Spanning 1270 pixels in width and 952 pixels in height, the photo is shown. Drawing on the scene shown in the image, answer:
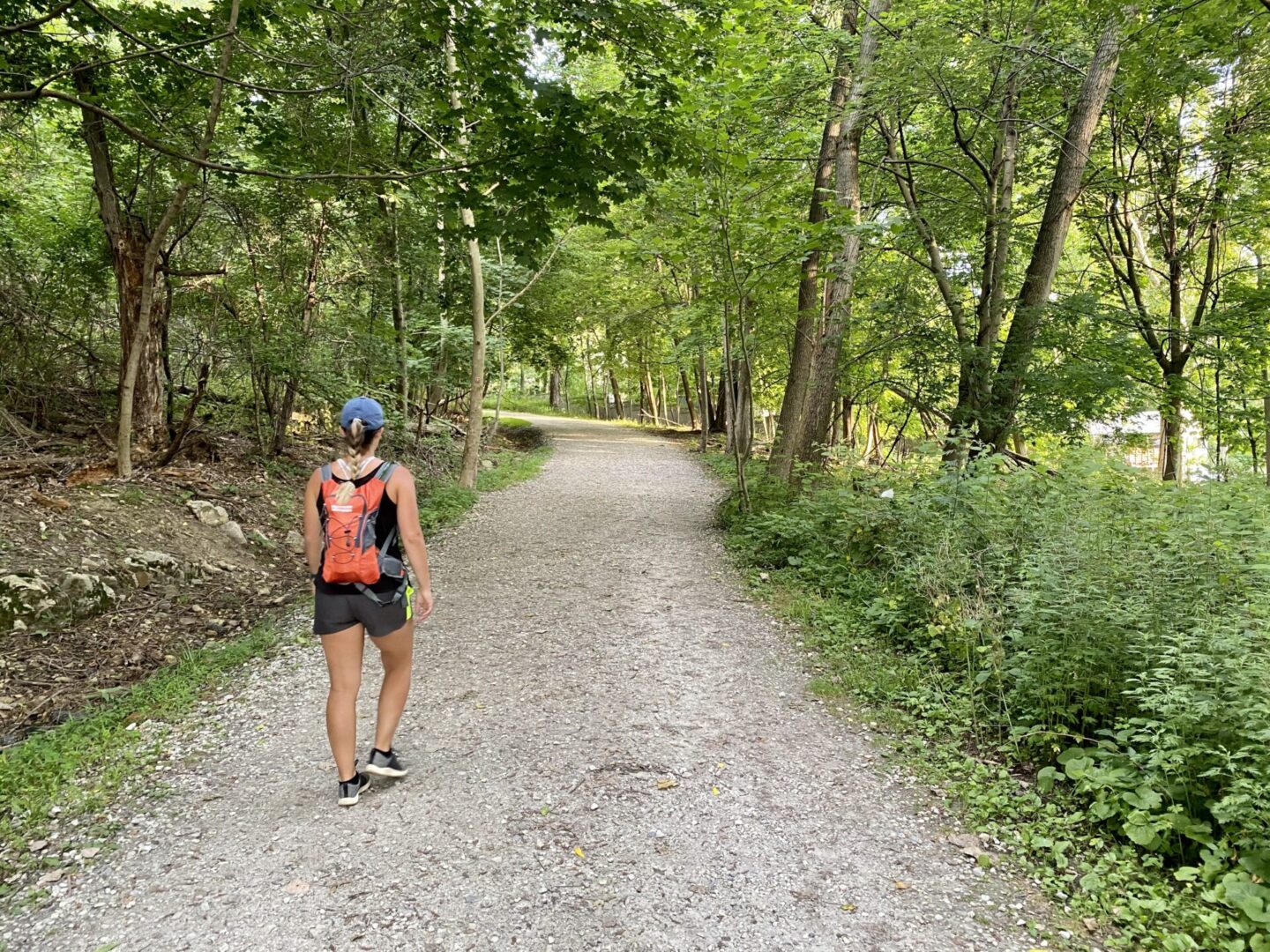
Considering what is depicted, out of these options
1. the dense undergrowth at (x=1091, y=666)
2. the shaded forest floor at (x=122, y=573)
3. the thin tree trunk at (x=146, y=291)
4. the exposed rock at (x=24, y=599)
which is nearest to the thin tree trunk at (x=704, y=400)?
the shaded forest floor at (x=122, y=573)

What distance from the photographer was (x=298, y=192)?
320 inches

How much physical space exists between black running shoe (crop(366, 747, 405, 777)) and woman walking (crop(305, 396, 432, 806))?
0.13 m

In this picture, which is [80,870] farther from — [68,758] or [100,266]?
[100,266]

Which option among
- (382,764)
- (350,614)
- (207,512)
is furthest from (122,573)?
(350,614)

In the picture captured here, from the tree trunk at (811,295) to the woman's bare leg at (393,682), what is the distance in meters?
7.06

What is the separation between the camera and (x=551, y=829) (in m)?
2.95

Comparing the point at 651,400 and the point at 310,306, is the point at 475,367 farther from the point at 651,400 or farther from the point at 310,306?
the point at 651,400

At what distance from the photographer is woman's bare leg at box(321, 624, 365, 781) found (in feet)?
9.86

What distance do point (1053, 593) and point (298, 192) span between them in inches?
355

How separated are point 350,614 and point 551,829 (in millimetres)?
1342

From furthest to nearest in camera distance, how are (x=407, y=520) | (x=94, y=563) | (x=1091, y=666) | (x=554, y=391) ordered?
(x=554, y=391) < (x=94, y=563) < (x=1091, y=666) < (x=407, y=520)

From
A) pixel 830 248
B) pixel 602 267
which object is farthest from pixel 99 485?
pixel 602 267

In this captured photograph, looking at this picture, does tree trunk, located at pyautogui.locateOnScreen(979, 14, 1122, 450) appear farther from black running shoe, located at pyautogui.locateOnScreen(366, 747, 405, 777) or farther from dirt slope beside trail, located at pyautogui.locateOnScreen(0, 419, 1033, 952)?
black running shoe, located at pyautogui.locateOnScreen(366, 747, 405, 777)

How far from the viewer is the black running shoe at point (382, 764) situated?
326 cm
